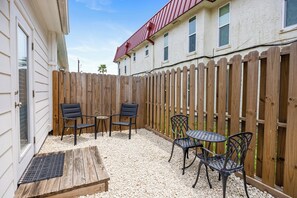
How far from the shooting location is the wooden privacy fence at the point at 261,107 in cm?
195

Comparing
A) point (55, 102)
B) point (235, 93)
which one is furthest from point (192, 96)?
point (55, 102)

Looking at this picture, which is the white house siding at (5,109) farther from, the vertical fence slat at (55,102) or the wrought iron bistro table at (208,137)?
the vertical fence slat at (55,102)

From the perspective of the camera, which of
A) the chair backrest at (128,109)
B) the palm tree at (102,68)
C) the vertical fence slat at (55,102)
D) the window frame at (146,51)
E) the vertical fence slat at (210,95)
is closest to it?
the vertical fence slat at (210,95)

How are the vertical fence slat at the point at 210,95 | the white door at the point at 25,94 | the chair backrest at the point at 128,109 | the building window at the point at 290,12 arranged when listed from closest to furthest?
the white door at the point at 25,94 → the vertical fence slat at the point at 210,95 → the building window at the point at 290,12 → the chair backrest at the point at 128,109

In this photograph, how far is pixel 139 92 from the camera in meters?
5.78

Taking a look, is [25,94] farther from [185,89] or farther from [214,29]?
[214,29]

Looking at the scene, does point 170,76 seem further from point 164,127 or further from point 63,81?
point 63,81

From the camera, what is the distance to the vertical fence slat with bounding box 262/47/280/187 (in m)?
2.05

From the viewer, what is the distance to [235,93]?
256cm

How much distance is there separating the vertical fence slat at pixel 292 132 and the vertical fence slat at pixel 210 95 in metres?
1.19

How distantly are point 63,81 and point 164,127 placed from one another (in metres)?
3.13

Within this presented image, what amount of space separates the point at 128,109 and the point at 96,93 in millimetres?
1095

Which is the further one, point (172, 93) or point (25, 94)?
point (172, 93)

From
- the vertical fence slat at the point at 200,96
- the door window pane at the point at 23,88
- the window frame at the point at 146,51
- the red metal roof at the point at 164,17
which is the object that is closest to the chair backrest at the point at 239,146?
the vertical fence slat at the point at 200,96
